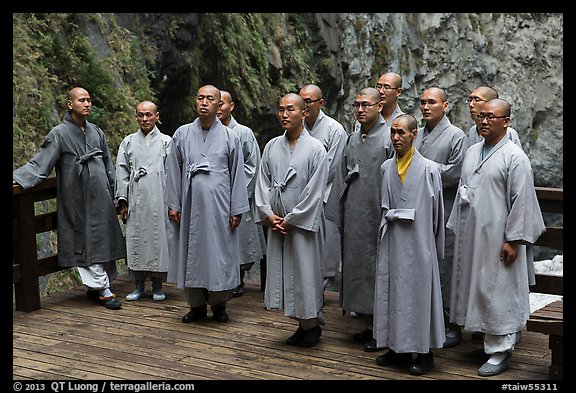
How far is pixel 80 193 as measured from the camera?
23.7ft

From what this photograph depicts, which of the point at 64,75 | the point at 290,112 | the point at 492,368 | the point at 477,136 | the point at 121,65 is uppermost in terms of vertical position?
the point at 121,65

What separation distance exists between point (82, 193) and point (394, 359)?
10.7 feet

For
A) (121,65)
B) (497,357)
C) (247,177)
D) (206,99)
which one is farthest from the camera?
(121,65)

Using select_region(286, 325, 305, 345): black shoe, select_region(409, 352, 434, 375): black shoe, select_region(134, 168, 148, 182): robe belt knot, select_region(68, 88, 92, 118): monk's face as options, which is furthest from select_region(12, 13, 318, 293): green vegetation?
select_region(409, 352, 434, 375): black shoe

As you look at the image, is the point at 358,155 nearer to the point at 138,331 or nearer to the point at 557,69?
the point at 138,331

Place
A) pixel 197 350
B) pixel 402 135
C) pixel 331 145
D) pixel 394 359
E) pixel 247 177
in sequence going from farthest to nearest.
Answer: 1. pixel 247 177
2. pixel 331 145
3. pixel 197 350
4. pixel 394 359
5. pixel 402 135

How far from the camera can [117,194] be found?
7.42 meters

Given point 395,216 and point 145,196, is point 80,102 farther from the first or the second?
point 395,216

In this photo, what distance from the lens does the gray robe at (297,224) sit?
19.5 ft

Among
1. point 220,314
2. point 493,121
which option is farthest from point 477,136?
point 220,314

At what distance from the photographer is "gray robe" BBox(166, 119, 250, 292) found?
6.60m

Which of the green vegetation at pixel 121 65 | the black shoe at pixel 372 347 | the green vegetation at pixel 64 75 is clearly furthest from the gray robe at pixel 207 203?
the green vegetation at pixel 64 75

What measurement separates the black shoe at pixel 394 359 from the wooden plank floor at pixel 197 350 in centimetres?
7

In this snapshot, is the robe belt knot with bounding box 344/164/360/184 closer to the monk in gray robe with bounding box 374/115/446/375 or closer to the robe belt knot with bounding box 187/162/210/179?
the monk in gray robe with bounding box 374/115/446/375
